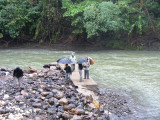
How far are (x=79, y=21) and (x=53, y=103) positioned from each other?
1633 cm

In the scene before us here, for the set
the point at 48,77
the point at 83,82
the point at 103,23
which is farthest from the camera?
the point at 103,23

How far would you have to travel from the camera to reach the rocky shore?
7062mm

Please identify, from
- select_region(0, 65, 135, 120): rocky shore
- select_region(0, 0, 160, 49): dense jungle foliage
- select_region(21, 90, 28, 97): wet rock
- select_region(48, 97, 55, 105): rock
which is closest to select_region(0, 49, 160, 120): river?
select_region(0, 65, 135, 120): rocky shore

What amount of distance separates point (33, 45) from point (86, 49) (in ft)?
21.5

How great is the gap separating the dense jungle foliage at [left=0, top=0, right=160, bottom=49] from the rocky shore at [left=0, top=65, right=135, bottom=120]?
13348mm

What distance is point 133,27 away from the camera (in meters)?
24.6

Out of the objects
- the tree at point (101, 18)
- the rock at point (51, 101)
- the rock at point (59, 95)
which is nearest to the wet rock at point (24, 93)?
the rock at point (51, 101)

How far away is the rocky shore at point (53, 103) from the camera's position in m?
7.06

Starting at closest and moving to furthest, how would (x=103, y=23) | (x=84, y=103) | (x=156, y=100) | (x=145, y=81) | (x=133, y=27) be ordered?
(x=84, y=103), (x=156, y=100), (x=145, y=81), (x=103, y=23), (x=133, y=27)

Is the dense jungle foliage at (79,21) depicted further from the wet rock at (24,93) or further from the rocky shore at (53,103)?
the wet rock at (24,93)

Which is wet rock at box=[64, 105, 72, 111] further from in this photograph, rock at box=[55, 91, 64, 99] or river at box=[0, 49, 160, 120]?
river at box=[0, 49, 160, 120]

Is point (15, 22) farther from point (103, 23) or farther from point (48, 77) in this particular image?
point (48, 77)

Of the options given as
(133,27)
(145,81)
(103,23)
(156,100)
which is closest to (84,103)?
(156,100)

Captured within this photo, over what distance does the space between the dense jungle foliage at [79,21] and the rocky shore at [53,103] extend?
1335cm
